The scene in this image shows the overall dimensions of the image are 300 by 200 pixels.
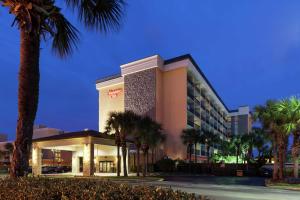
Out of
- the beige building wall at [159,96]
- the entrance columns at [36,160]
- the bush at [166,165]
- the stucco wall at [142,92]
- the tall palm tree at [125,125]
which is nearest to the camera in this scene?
the tall palm tree at [125,125]

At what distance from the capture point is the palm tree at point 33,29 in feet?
23.8

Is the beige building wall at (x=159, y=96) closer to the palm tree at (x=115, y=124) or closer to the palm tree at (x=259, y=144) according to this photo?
the palm tree at (x=259, y=144)

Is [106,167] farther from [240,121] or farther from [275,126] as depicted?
[240,121]

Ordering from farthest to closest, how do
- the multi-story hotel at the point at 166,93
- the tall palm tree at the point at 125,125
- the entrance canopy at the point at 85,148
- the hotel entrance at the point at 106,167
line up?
the multi-story hotel at the point at 166,93 → the hotel entrance at the point at 106,167 → the entrance canopy at the point at 85,148 → the tall palm tree at the point at 125,125

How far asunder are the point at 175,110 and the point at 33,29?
5291 centimetres

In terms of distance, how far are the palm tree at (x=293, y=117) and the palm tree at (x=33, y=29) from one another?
24.2m

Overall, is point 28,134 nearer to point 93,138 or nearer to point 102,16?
point 102,16

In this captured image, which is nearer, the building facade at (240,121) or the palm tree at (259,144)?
the palm tree at (259,144)

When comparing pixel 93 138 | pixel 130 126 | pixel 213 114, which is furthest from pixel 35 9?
pixel 213 114

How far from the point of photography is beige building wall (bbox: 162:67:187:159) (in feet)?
192

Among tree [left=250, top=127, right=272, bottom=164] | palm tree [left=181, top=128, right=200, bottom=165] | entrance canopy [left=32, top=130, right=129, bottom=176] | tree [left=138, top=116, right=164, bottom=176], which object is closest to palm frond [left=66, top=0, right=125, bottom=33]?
tree [left=138, top=116, right=164, bottom=176]

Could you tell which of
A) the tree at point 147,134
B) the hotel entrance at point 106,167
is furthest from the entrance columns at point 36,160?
the tree at point 147,134

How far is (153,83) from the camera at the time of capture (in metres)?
60.2

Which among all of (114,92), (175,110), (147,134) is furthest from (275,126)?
(114,92)
